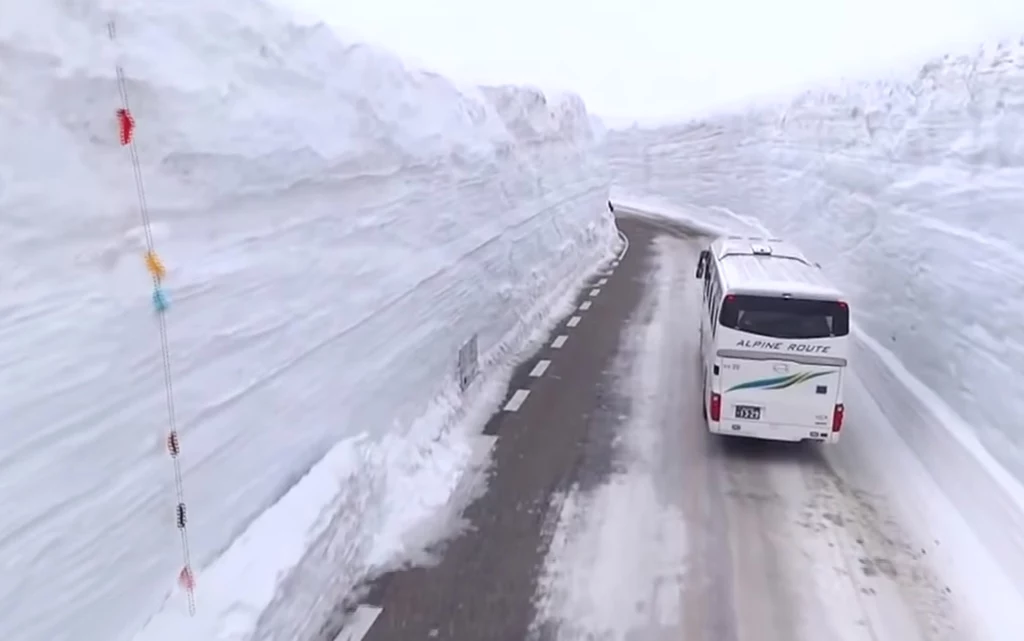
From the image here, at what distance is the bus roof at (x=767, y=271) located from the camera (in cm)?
969

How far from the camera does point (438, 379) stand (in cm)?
1083

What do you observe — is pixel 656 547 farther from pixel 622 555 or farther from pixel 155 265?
pixel 155 265

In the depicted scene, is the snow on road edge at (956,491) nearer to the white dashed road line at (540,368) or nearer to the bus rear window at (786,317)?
the bus rear window at (786,317)

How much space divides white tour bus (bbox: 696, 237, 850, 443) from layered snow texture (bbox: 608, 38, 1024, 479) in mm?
1495

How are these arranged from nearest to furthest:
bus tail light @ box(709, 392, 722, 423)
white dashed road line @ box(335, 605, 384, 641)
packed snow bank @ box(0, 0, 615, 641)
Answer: packed snow bank @ box(0, 0, 615, 641) → white dashed road line @ box(335, 605, 384, 641) → bus tail light @ box(709, 392, 722, 423)

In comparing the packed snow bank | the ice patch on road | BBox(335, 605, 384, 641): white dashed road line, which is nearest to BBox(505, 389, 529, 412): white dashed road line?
the packed snow bank

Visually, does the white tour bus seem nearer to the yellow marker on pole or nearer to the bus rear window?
the bus rear window

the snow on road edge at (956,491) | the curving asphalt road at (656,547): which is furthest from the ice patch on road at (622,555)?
the snow on road edge at (956,491)

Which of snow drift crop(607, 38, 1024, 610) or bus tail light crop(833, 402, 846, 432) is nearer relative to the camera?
snow drift crop(607, 38, 1024, 610)

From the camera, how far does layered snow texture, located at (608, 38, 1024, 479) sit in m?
8.85

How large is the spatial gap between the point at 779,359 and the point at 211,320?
21.7 feet

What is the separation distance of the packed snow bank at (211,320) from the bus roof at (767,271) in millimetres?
4017

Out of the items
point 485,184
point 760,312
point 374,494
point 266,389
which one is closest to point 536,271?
point 485,184

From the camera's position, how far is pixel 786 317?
966cm
